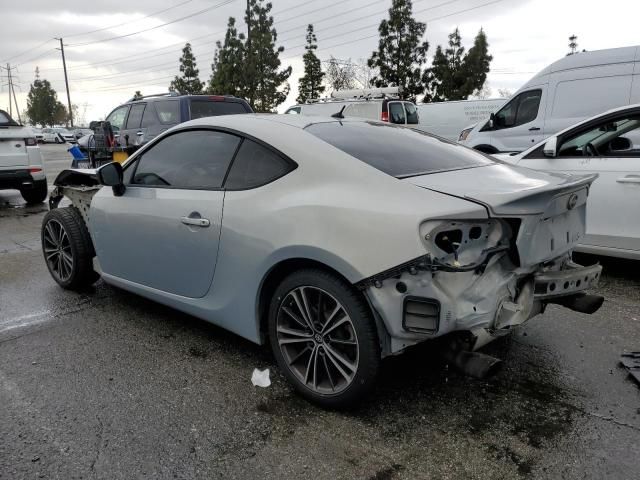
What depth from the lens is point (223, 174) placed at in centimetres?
310

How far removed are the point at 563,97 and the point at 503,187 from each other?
292 inches

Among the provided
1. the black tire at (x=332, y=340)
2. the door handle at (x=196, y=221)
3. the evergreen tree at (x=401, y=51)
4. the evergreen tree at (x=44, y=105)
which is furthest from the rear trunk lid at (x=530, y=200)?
the evergreen tree at (x=44, y=105)

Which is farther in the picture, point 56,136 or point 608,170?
point 56,136

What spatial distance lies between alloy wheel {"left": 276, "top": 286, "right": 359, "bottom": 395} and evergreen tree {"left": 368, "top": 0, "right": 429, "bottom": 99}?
35.2 meters

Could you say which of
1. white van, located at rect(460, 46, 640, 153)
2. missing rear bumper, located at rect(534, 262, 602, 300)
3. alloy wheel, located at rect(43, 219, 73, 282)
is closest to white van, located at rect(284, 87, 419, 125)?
white van, located at rect(460, 46, 640, 153)

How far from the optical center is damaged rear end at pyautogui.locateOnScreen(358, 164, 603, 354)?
2236 millimetres

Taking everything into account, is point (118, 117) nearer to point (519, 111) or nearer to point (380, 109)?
point (380, 109)

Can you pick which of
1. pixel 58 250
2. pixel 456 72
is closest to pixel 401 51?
pixel 456 72

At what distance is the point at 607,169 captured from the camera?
4.65 metres

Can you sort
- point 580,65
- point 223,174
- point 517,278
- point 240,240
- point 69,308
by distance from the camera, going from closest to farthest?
1. point 517,278
2. point 240,240
3. point 223,174
4. point 69,308
5. point 580,65

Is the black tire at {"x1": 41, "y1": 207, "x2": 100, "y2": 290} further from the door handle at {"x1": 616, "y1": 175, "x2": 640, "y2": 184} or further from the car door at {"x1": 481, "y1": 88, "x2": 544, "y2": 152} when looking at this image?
the car door at {"x1": 481, "y1": 88, "x2": 544, "y2": 152}

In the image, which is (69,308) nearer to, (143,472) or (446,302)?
(143,472)

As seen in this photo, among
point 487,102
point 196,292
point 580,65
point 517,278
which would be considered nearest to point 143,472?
point 196,292

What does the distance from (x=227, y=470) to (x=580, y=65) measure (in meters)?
8.91
